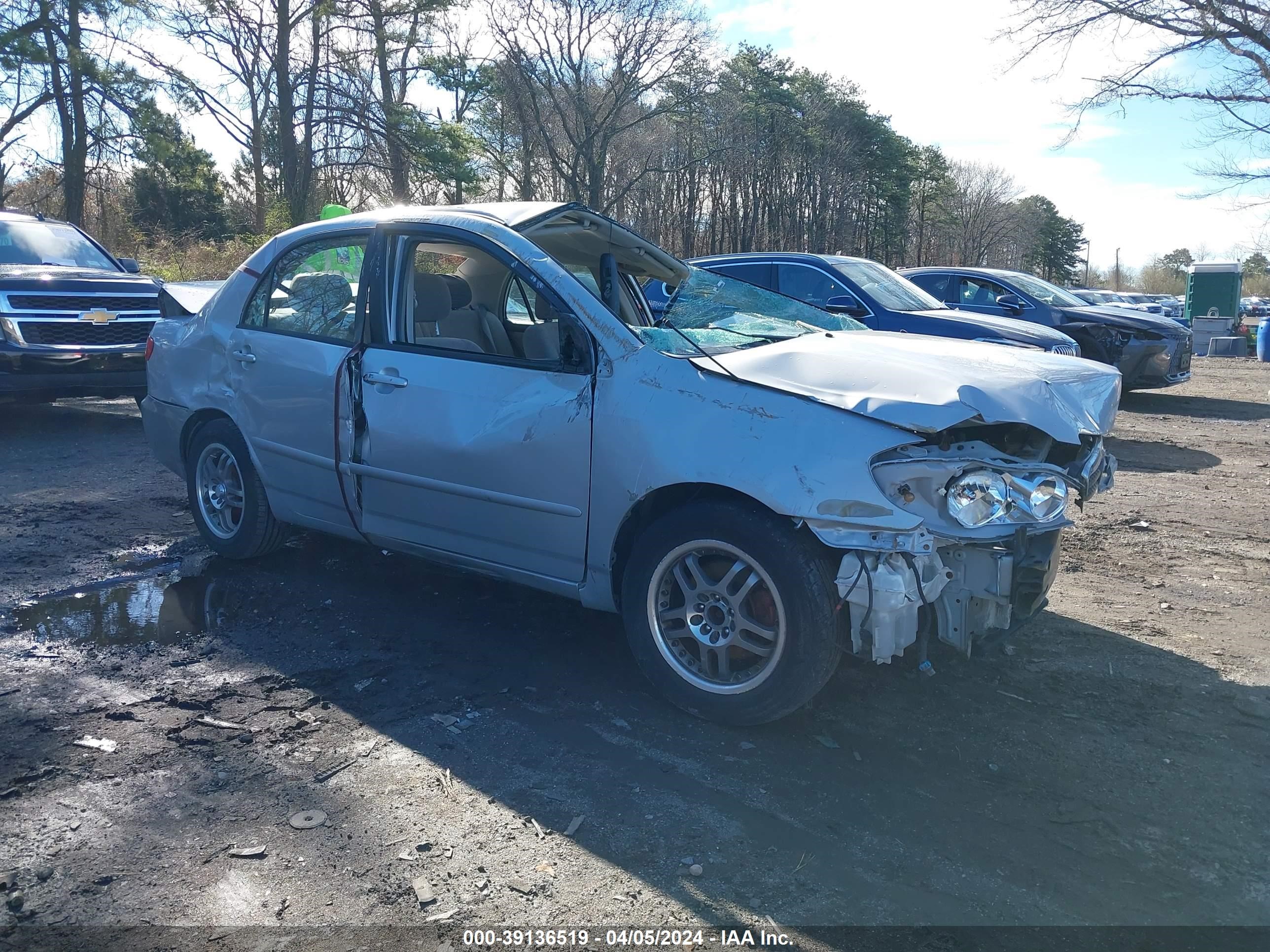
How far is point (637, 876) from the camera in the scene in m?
2.71

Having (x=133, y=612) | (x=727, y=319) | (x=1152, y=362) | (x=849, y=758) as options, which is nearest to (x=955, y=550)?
(x=849, y=758)

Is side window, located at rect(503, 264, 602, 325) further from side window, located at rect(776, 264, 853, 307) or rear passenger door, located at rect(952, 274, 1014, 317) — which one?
rear passenger door, located at rect(952, 274, 1014, 317)

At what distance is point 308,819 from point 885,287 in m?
8.48

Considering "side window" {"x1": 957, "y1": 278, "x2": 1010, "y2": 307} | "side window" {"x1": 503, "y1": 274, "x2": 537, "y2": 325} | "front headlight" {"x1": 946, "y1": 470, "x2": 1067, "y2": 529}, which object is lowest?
"front headlight" {"x1": 946, "y1": 470, "x2": 1067, "y2": 529}

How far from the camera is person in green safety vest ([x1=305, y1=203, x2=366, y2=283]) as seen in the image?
15.4ft

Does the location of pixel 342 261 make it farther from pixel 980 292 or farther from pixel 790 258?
pixel 980 292

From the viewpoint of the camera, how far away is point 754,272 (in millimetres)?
10570

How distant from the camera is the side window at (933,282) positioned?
13.1 m

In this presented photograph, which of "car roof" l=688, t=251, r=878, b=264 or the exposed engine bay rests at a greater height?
"car roof" l=688, t=251, r=878, b=264

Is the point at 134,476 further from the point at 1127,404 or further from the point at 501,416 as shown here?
the point at 1127,404

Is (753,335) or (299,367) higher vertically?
(753,335)

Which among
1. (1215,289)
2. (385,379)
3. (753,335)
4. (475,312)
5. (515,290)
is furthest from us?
(1215,289)

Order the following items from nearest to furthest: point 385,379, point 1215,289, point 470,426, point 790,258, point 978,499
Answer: point 978,499 < point 470,426 < point 385,379 < point 790,258 < point 1215,289

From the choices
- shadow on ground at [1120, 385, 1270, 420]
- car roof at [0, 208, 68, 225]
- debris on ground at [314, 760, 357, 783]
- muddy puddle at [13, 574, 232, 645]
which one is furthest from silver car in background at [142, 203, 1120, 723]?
shadow on ground at [1120, 385, 1270, 420]
